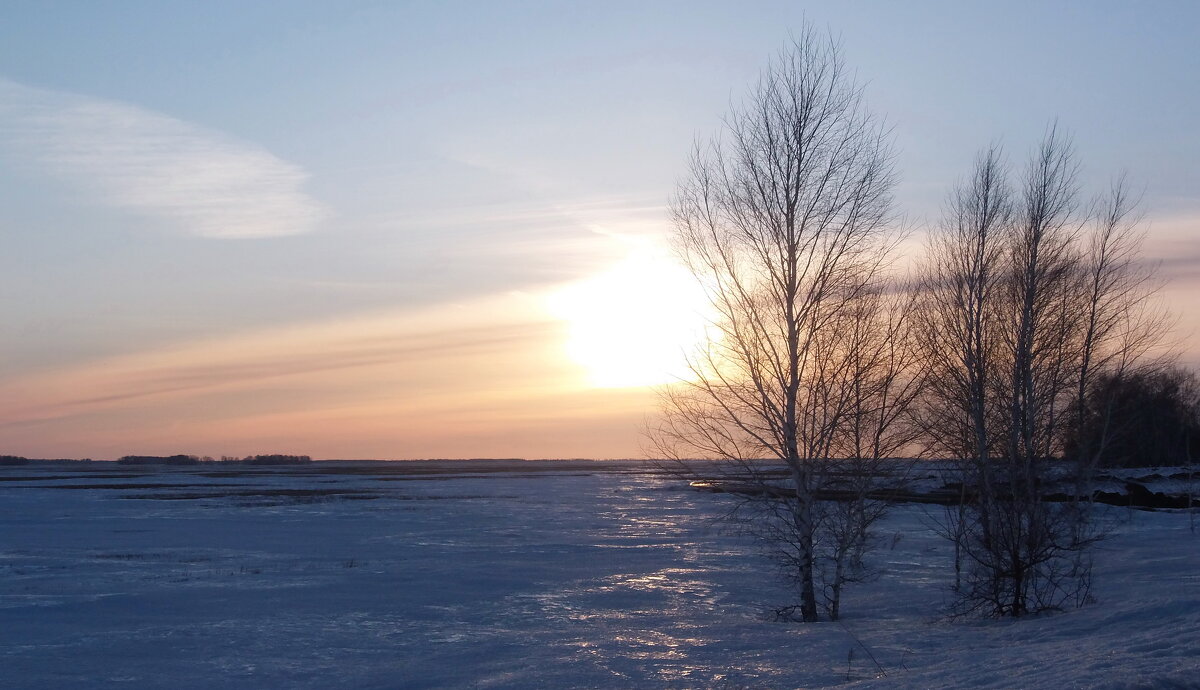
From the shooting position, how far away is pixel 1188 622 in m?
11.4

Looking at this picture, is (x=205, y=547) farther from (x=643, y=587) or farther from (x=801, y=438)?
(x=801, y=438)

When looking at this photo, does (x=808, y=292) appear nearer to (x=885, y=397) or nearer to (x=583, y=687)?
(x=885, y=397)

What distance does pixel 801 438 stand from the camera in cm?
1709

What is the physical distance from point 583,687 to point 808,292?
28.1 ft

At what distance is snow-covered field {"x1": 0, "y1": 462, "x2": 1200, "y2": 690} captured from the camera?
12.0 meters

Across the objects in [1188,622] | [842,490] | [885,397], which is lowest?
Result: [1188,622]

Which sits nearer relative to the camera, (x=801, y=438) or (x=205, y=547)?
(x=801, y=438)

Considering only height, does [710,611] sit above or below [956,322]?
Result: below

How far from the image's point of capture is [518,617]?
1712cm

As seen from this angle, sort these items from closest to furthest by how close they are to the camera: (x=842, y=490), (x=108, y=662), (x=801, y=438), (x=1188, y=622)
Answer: (x=1188, y=622) < (x=108, y=662) < (x=801, y=438) < (x=842, y=490)

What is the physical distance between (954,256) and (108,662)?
2048 cm

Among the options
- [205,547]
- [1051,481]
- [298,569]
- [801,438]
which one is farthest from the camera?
[205,547]

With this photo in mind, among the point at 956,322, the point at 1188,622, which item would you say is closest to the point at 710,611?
the point at 1188,622

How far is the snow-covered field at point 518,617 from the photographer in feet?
39.4
